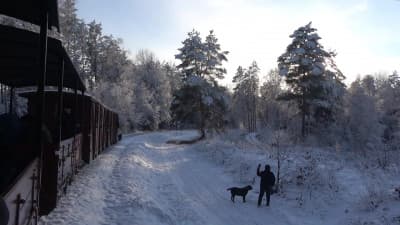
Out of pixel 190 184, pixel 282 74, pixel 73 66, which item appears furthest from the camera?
pixel 282 74

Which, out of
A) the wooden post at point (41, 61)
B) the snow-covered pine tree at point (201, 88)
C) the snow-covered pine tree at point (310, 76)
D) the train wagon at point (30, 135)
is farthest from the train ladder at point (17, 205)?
the snow-covered pine tree at point (201, 88)

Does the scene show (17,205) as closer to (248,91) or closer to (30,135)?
(30,135)

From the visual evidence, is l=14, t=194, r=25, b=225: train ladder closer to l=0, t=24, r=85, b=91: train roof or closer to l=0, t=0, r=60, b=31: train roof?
l=0, t=24, r=85, b=91: train roof

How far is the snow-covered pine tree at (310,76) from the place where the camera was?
35.7m

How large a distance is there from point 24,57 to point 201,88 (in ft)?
112

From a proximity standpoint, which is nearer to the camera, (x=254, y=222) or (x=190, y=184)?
(x=254, y=222)

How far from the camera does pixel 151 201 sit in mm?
10461

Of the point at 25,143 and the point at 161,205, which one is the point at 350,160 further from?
the point at 25,143

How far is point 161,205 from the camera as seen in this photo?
10.4 metres

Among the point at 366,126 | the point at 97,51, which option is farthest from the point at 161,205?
the point at 97,51

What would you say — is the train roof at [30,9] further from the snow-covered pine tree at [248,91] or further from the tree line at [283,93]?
the snow-covered pine tree at [248,91]

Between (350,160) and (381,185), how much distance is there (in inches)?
258

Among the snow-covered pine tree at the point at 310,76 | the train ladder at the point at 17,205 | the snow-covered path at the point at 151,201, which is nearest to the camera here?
the train ladder at the point at 17,205

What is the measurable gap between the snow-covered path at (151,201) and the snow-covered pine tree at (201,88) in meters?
26.2
